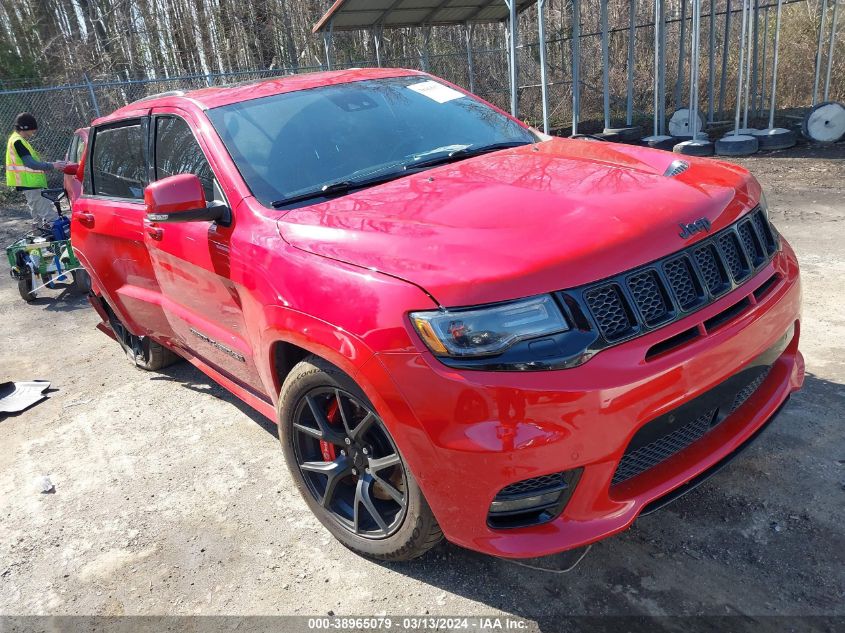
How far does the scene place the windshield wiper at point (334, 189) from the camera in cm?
289

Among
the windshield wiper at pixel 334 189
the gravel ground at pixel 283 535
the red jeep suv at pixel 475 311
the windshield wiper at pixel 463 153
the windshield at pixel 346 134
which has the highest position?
the windshield at pixel 346 134

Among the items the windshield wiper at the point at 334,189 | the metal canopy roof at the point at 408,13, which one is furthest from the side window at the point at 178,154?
the metal canopy roof at the point at 408,13

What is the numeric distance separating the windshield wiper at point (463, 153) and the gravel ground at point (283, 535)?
1.74m

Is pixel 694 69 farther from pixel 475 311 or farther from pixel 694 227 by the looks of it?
pixel 475 311

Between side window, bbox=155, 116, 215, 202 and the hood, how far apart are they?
2.51 feet

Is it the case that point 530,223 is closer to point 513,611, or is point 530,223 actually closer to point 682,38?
point 513,611

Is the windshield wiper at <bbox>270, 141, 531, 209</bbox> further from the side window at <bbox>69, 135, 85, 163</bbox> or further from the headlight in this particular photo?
the side window at <bbox>69, 135, 85, 163</bbox>

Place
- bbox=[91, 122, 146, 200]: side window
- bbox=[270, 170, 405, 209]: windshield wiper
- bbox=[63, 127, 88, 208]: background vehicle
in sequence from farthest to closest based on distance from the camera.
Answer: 1. bbox=[63, 127, 88, 208]: background vehicle
2. bbox=[91, 122, 146, 200]: side window
3. bbox=[270, 170, 405, 209]: windshield wiper

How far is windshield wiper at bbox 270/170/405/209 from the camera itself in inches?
114

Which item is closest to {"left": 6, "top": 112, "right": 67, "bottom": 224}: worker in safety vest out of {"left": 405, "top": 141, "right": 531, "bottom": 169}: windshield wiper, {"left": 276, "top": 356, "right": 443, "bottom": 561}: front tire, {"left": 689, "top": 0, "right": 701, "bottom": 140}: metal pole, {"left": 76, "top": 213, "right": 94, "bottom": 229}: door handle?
{"left": 76, "top": 213, "right": 94, "bottom": 229}: door handle

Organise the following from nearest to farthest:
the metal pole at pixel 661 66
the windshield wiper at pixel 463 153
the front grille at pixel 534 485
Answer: the front grille at pixel 534 485 < the windshield wiper at pixel 463 153 < the metal pole at pixel 661 66

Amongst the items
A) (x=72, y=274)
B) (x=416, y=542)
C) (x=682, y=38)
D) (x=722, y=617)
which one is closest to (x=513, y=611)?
(x=416, y=542)

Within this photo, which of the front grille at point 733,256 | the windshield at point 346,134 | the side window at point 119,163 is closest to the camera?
the front grille at point 733,256

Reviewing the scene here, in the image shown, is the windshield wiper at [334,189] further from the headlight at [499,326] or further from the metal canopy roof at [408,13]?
the metal canopy roof at [408,13]
